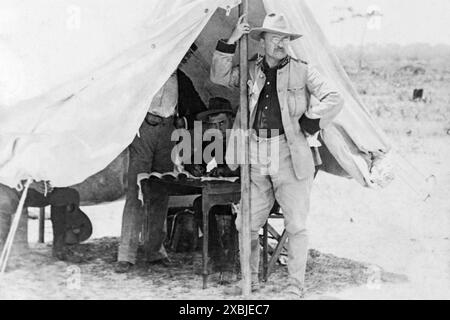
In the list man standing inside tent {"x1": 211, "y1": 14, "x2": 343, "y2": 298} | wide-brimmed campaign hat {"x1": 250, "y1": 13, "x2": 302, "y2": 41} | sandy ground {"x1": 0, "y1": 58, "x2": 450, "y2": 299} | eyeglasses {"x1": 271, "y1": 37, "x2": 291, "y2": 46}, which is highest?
wide-brimmed campaign hat {"x1": 250, "y1": 13, "x2": 302, "y2": 41}

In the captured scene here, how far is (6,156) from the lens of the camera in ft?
16.5

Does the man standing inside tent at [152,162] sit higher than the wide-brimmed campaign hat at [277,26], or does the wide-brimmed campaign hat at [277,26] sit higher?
the wide-brimmed campaign hat at [277,26]

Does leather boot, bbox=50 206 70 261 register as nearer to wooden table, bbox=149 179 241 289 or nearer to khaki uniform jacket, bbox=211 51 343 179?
wooden table, bbox=149 179 241 289

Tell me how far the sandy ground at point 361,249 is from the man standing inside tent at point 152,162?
251mm

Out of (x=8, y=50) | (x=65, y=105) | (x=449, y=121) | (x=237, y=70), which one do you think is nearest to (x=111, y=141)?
(x=65, y=105)

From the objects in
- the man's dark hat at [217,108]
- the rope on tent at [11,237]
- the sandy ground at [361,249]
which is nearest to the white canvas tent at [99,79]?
the rope on tent at [11,237]

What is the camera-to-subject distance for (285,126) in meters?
4.92

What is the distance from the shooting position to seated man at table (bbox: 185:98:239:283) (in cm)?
550

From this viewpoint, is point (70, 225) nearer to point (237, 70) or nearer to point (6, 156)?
point (6, 156)

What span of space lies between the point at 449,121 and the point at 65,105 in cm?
339

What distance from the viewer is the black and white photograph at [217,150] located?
4988 mm

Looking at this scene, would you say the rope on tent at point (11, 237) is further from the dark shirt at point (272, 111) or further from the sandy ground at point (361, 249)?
the dark shirt at point (272, 111)

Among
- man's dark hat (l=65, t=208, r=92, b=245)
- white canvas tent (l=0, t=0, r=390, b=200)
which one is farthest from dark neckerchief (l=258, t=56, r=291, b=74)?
man's dark hat (l=65, t=208, r=92, b=245)

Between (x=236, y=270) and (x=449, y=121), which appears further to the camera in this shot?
(x=449, y=121)
